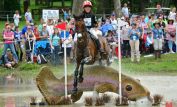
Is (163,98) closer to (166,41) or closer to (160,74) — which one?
(160,74)

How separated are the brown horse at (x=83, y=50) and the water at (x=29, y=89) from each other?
3.07ft

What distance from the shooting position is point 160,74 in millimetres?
23375

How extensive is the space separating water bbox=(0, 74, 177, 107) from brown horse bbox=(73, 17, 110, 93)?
94 cm

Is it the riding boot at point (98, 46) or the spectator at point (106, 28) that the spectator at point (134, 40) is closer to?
the spectator at point (106, 28)

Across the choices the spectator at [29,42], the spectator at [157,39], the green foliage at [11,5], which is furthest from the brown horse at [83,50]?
the green foliage at [11,5]

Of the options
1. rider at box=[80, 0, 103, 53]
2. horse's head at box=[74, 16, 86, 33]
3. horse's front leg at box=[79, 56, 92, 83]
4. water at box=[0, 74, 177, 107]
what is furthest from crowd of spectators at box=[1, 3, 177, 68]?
horse's head at box=[74, 16, 86, 33]

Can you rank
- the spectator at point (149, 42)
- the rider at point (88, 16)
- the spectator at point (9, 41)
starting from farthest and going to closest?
the spectator at point (149, 42), the spectator at point (9, 41), the rider at point (88, 16)

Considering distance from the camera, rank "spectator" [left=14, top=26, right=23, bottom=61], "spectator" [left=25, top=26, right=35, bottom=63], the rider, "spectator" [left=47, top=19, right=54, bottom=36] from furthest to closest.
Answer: "spectator" [left=47, top=19, right=54, bottom=36] → "spectator" [left=14, top=26, right=23, bottom=61] → "spectator" [left=25, top=26, right=35, bottom=63] → the rider

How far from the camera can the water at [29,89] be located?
16.5 m

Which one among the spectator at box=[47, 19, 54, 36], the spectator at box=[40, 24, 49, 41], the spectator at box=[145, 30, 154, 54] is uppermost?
the spectator at box=[47, 19, 54, 36]

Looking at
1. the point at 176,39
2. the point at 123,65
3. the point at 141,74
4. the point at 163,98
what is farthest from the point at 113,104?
the point at 176,39

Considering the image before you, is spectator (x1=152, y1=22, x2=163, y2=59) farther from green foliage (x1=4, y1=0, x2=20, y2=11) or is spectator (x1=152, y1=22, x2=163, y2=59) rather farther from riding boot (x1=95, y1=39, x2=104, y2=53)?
green foliage (x1=4, y1=0, x2=20, y2=11)

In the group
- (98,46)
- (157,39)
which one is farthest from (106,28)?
(98,46)

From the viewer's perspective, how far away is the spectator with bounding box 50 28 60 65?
1015 inches
